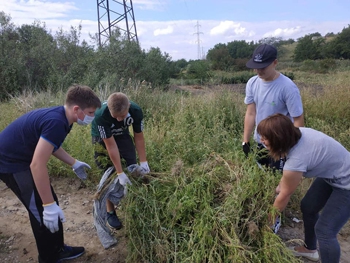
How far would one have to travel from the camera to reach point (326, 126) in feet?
16.0

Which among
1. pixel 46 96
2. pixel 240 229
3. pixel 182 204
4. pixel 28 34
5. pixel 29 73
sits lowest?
pixel 240 229

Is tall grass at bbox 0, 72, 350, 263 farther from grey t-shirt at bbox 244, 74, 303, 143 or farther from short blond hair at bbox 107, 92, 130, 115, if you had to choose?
short blond hair at bbox 107, 92, 130, 115

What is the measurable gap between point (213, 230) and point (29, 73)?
10.5 meters

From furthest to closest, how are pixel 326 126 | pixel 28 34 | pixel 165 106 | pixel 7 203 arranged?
pixel 28 34
pixel 165 106
pixel 326 126
pixel 7 203

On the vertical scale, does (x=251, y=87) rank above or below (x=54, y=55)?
below

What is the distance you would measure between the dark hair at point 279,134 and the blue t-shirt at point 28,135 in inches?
57.7

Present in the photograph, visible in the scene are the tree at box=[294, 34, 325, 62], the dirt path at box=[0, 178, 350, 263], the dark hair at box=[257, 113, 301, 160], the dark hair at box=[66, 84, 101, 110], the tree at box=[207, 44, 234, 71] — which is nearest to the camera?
the dark hair at box=[257, 113, 301, 160]

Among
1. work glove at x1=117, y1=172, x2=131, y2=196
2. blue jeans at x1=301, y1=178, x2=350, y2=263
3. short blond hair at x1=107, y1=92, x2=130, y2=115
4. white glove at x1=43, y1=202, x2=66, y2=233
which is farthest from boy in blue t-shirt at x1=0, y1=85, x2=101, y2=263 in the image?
blue jeans at x1=301, y1=178, x2=350, y2=263

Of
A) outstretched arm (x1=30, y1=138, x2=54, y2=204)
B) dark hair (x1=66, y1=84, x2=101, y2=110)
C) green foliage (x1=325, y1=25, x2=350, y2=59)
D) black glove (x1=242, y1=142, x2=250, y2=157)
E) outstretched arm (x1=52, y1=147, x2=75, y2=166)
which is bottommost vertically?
black glove (x1=242, y1=142, x2=250, y2=157)

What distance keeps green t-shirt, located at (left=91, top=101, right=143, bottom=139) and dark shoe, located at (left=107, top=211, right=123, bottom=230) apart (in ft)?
2.96

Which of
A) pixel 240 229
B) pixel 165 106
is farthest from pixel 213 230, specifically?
pixel 165 106

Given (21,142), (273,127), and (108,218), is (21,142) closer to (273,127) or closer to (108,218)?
(108,218)

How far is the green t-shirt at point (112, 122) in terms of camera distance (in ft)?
8.91

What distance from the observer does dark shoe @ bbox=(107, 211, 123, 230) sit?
3.11 meters
